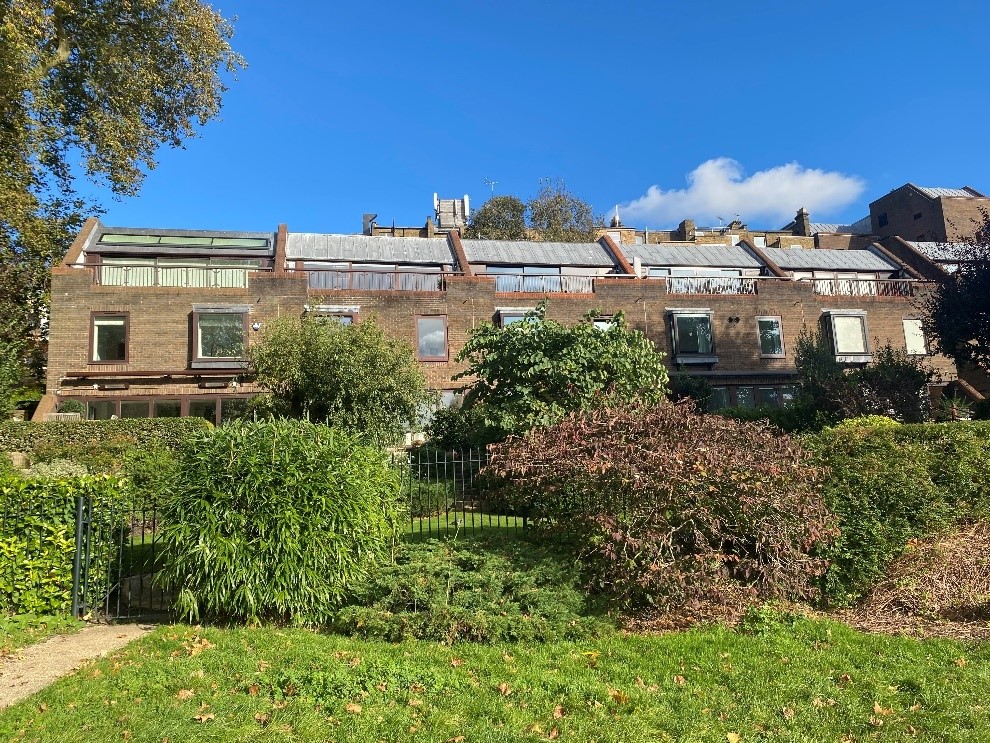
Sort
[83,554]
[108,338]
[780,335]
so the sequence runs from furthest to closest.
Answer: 1. [780,335]
2. [108,338]
3. [83,554]

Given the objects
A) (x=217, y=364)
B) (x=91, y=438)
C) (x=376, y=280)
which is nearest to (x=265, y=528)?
(x=91, y=438)

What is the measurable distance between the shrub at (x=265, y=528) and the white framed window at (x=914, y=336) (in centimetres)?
3211

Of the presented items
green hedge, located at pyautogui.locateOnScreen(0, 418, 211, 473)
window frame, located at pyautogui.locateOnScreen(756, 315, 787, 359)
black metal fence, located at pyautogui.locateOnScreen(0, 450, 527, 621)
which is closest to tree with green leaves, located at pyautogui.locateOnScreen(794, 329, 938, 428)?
window frame, located at pyautogui.locateOnScreen(756, 315, 787, 359)

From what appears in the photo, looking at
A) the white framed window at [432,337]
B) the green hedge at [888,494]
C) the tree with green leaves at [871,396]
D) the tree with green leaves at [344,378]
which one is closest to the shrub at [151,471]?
the tree with green leaves at [344,378]

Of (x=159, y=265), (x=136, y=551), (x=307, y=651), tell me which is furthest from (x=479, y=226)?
(x=307, y=651)

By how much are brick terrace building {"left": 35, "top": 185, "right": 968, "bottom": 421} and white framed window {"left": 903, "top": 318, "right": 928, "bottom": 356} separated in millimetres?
84

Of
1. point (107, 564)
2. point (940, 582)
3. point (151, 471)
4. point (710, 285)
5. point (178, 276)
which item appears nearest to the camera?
point (940, 582)

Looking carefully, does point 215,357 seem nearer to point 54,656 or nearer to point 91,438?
point 91,438

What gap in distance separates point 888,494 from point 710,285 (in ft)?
79.4

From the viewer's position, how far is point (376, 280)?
1049 inches

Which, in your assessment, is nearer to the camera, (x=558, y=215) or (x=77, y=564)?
(x=77, y=564)

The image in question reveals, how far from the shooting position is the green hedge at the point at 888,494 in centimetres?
692

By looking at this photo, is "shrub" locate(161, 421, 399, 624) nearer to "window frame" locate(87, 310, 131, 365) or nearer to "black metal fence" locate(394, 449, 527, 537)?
"black metal fence" locate(394, 449, 527, 537)

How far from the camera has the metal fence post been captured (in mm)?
6785
